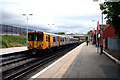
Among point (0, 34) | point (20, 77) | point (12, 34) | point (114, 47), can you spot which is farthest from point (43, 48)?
point (12, 34)

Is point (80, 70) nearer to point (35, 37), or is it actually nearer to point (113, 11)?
point (113, 11)

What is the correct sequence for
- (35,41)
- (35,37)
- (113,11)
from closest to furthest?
(113,11)
(35,41)
(35,37)

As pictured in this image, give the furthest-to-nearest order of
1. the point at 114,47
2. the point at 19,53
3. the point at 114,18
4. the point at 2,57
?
the point at 114,47, the point at 19,53, the point at 2,57, the point at 114,18

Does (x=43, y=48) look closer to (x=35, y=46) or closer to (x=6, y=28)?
(x=35, y=46)

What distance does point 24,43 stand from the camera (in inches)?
1220

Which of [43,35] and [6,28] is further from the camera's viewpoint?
[6,28]

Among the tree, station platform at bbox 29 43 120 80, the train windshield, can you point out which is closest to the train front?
the train windshield

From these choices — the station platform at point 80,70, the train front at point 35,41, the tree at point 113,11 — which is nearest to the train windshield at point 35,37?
the train front at point 35,41

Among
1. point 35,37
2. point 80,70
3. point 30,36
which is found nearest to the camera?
point 80,70

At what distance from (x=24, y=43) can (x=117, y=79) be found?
91.9ft

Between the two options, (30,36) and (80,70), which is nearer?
(80,70)

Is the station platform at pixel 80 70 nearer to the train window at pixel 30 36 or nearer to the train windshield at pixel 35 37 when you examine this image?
the train windshield at pixel 35 37

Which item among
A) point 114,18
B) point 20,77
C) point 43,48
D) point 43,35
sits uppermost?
point 114,18

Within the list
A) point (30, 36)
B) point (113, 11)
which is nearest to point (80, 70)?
point (113, 11)
